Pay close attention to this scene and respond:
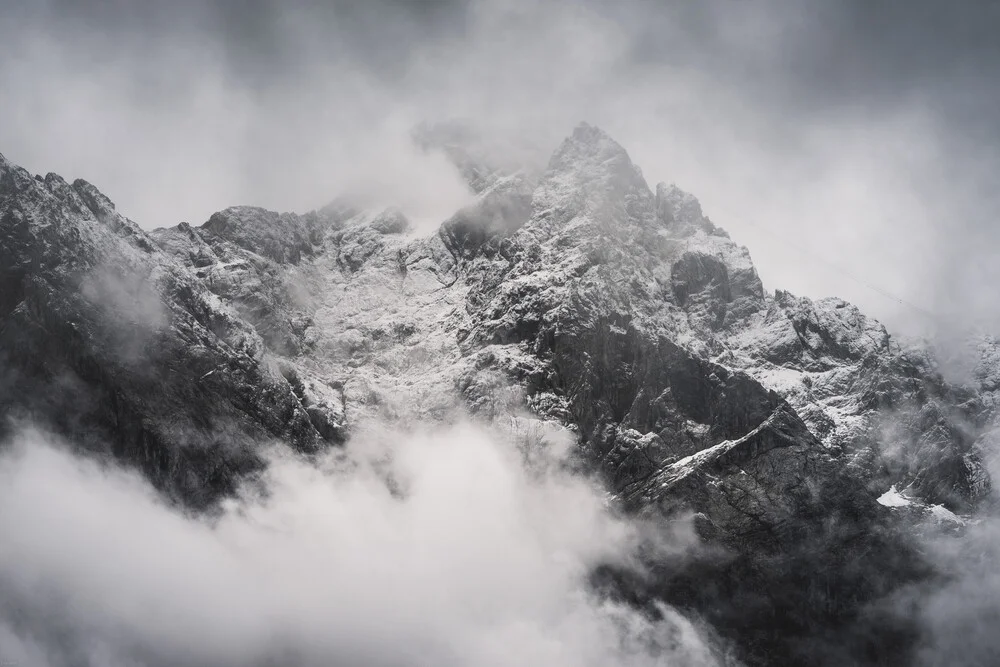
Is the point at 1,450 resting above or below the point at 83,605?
above

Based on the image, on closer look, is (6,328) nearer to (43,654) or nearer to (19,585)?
(19,585)

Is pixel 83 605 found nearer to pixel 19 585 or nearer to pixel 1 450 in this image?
pixel 19 585

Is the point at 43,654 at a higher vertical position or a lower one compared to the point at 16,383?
lower

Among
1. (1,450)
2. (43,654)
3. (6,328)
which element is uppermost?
(6,328)

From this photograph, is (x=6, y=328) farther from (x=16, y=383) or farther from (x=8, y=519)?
(x=8, y=519)

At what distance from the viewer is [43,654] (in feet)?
612

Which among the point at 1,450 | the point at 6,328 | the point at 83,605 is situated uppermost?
the point at 6,328

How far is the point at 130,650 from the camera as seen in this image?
19888cm

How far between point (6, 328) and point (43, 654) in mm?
59558

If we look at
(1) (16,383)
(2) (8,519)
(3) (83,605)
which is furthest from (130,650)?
(1) (16,383)

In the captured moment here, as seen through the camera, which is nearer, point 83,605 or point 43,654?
point 43,654

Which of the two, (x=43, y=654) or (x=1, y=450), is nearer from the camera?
(x=43, y=654)

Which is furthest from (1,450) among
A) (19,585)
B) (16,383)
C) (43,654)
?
(43,654)

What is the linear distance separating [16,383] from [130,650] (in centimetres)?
5389
